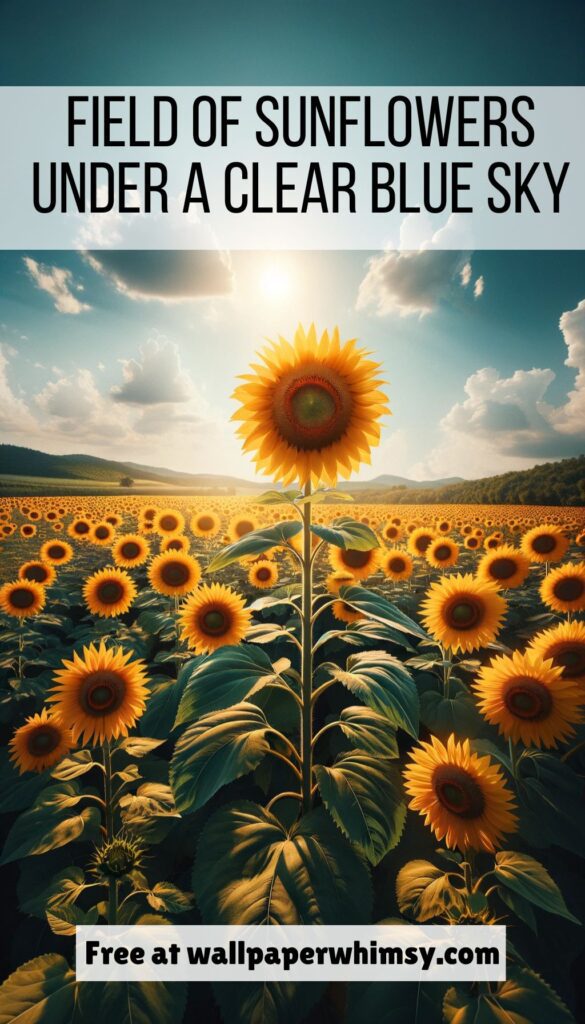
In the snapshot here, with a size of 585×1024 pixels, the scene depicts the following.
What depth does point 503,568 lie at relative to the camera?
4926 mm

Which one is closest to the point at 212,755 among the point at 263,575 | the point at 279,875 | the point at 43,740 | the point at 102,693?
the point at 279,875

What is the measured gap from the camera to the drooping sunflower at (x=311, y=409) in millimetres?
2211

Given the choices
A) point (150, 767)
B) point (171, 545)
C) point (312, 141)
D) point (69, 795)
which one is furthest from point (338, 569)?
point (312, 141)

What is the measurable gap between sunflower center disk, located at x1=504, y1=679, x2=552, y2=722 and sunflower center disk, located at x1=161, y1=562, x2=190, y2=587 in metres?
3.53

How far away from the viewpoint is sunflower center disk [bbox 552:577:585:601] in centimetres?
412

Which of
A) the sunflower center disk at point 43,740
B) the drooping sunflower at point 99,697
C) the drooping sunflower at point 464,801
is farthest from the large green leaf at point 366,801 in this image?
the sunflower center disk at point 43,740

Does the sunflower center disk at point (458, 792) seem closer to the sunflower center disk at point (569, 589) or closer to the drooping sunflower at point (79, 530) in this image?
the sunflower center disk at point (569, 589)

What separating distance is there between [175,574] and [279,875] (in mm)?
3652

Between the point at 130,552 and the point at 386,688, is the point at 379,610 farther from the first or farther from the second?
the point at 130,552

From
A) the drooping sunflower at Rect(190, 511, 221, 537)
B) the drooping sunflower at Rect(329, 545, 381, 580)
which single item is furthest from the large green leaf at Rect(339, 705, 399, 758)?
the drooping sunflower at Rect(190, 511, 221, 537)

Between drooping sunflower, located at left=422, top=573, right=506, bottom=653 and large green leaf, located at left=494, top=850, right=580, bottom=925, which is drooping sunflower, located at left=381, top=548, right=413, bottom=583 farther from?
large green leaf, located at left=494, top=850, right=580, bottom=925

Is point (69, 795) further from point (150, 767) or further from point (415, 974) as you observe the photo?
point (415, 974)

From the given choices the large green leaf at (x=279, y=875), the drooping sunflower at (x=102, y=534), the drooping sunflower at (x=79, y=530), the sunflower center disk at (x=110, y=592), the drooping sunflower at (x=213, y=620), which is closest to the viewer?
the large green leaf at (x=279, y=875)

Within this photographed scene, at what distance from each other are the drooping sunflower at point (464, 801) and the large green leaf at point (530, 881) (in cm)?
7
